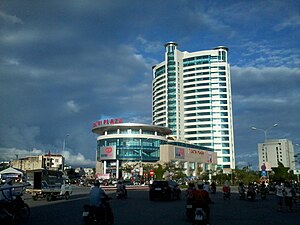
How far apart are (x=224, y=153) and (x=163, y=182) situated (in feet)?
367

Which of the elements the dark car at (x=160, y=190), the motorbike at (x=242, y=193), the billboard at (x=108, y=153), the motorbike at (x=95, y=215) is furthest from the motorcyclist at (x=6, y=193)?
the billboard at (x=108, y=153)

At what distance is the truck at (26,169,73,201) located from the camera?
25.9m

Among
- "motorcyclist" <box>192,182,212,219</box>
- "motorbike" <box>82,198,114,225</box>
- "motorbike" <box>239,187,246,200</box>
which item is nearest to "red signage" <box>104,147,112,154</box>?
"motorbike" <box>239,187,246,200</box>

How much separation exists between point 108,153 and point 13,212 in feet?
271

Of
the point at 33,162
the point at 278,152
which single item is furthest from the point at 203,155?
the point at 33,162

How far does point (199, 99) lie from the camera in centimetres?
13725

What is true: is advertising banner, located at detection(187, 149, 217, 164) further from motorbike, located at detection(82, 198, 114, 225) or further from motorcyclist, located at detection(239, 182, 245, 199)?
motorbike, located at detection(82, 198, 114, 225)

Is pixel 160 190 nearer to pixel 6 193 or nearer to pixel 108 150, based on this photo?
pixel 6 193

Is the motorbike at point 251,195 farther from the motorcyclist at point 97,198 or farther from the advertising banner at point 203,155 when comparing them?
the advertising banner at point 203,155

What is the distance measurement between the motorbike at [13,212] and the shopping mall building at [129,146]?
78081mm

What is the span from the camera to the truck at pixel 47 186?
84.9 feet

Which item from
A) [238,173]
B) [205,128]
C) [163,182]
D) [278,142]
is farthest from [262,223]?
[205,128]

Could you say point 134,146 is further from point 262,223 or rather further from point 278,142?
point 262,223

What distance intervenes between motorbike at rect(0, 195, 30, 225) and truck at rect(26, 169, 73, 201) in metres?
11.9
